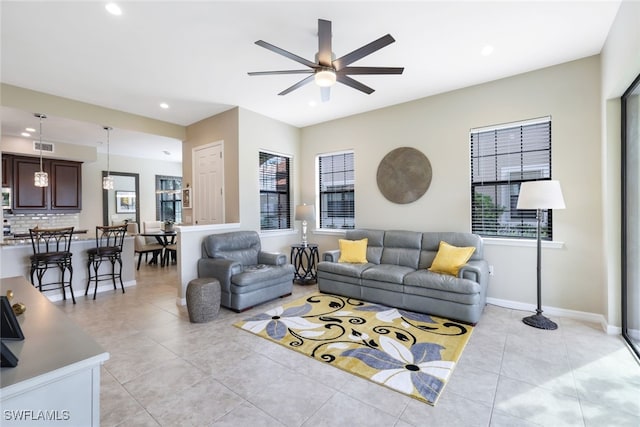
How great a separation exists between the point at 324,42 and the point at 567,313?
3988 millimetres

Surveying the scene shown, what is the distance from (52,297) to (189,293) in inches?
102

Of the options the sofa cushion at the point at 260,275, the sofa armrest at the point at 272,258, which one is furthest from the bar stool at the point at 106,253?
the sofa armrest at the point at 272,258

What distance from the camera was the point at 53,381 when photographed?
899 millimetres

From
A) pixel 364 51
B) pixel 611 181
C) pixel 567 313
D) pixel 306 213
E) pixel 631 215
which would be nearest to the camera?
pixel 364 51

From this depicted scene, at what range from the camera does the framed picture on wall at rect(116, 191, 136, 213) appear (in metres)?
7.98

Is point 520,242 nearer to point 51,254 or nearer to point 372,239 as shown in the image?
point 372,239

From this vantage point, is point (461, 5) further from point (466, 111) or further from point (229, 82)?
point (229, 82)

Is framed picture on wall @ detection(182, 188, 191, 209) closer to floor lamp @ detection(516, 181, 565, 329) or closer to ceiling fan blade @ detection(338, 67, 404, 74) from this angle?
ceiling fan blade @ detection(338, 67, 404, 74)

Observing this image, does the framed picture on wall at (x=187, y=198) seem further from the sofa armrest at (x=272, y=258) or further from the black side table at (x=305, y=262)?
the black side table at (x=305, y=262)

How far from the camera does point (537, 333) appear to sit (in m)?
2.90

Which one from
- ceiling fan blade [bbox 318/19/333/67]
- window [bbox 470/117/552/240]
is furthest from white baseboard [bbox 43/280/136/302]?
window [bbox 470/117/552/240]

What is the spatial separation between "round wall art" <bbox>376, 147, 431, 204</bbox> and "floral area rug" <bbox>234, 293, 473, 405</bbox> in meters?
1.79

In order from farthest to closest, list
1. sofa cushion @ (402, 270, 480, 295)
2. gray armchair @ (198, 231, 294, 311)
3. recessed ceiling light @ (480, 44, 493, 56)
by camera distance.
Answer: gray armchair @ (198, 231, 294, 311) → sofa cushion @ (402, 270, 480, 295) → recessed ceiling light @ (480, 44, 493, 56)

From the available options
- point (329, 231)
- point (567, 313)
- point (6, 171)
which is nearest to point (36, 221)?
point (6, 171)
